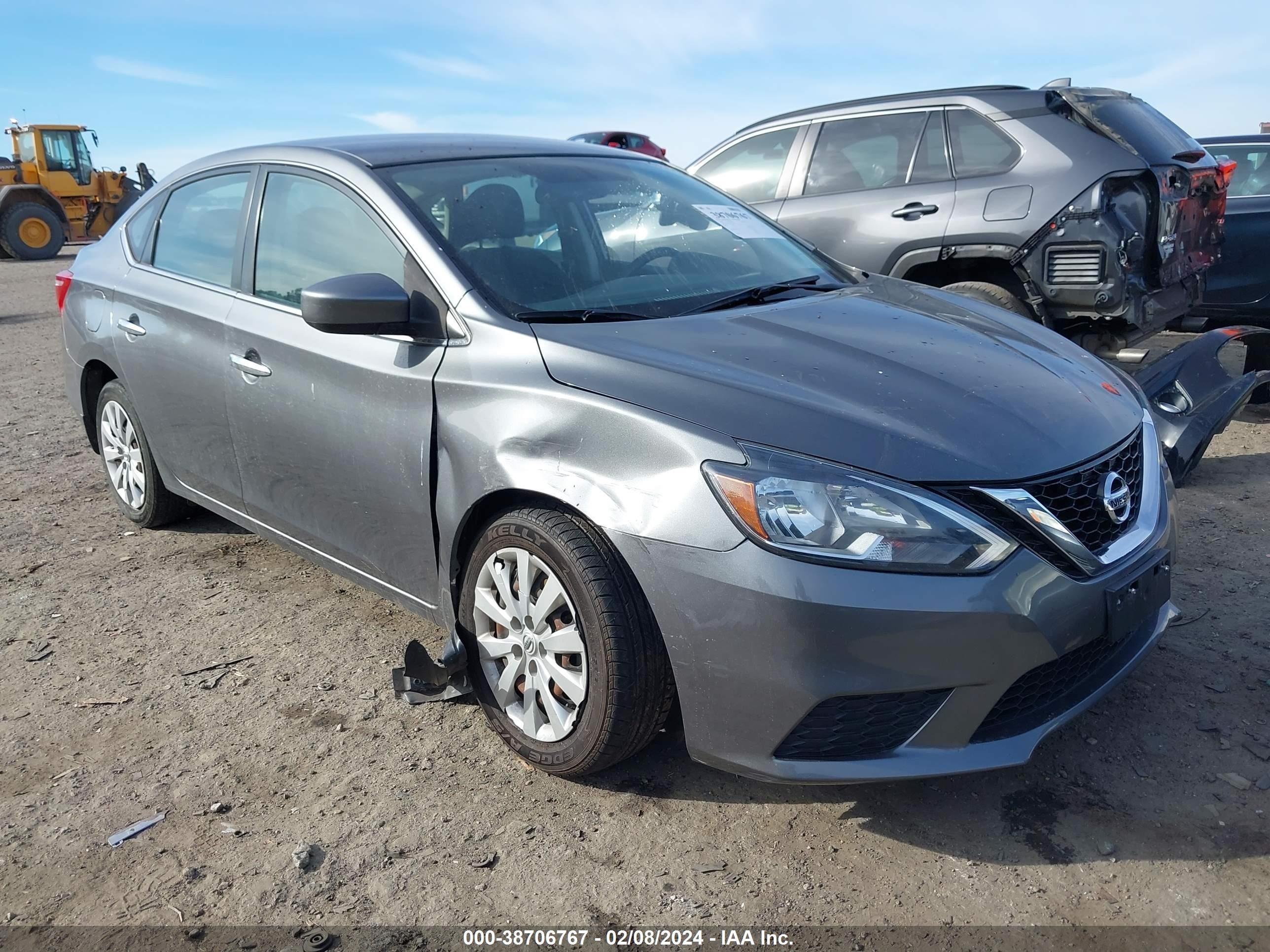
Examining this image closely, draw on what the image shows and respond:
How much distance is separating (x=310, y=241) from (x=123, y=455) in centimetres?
189

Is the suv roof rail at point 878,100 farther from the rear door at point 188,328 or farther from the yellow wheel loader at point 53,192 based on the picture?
the yellow wheel loader at point 53,192

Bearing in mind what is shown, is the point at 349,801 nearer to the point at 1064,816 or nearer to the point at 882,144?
the point at 1064,816

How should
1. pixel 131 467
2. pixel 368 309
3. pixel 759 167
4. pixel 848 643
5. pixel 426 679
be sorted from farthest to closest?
pixel 759 167 → pixel 131 467 → pixel 426 679 → pixel 368 309 → pixel 848 643

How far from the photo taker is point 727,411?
7.71ft

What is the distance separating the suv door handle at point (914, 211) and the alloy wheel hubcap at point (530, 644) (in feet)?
13.6

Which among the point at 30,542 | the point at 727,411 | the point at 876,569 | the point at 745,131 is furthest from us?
the point at 745,131

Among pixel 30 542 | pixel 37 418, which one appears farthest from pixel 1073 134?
pixel 37 418

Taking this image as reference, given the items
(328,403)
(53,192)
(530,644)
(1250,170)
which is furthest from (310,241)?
(53,192)

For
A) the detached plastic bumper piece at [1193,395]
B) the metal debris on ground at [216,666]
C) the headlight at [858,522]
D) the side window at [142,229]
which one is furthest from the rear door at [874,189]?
the headlight at [858,522]

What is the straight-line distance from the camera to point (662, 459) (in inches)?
91.6

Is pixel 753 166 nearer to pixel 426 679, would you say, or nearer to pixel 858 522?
pixel 426 679

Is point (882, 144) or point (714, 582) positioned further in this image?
point (882, 144)

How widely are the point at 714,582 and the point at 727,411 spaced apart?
388 millimetres

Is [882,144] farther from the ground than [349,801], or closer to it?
farther from the ground
